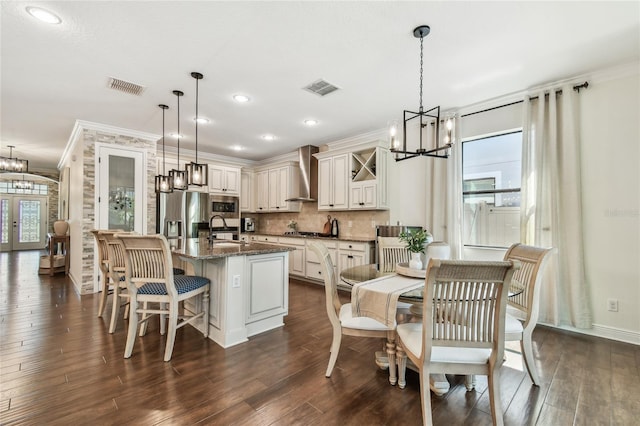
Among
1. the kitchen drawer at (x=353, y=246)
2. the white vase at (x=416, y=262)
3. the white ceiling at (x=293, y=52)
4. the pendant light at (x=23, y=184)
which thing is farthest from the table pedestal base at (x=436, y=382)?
the pendant light at (x=23, y=184)

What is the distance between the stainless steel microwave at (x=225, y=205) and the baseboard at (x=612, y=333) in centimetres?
601

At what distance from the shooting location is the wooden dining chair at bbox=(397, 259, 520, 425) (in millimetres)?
1456

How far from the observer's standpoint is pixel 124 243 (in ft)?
8.11

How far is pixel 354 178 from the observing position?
511cm

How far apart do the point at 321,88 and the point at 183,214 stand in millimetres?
3832

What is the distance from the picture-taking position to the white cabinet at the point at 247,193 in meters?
7.03

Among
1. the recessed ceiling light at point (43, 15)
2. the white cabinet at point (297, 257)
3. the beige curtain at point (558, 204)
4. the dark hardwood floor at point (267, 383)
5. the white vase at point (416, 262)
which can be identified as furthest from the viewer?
the white cabinet at point (297, 257)

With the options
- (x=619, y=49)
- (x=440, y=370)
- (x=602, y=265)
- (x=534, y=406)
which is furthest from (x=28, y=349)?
(x=619, y=49)

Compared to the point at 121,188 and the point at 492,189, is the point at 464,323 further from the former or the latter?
the point at 121,188

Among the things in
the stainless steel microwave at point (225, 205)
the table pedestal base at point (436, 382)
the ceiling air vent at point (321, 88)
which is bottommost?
the table pedestal base at point (436, 382)

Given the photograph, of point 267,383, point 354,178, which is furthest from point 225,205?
point 267,383

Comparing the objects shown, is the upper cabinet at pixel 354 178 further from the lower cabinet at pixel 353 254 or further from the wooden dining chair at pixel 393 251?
the wooden dining chair at pixel 393 251

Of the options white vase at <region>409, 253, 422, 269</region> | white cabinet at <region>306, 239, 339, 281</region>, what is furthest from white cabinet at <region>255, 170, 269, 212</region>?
white vase at <region>409, 253, 422, 269</region>

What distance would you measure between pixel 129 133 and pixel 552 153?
626 cm
